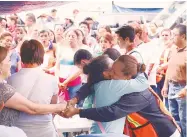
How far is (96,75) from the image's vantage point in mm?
2098

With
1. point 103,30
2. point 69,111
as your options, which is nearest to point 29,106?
point 69,111

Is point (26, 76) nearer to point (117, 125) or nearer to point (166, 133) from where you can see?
point (117, 125)

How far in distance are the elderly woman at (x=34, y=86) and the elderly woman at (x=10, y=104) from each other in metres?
0.03

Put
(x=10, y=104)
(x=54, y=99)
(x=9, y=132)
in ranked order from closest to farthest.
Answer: (x=9, y=132) < (x=10, y=104) < (x=54, y=99)

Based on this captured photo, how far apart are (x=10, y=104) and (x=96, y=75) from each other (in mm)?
491

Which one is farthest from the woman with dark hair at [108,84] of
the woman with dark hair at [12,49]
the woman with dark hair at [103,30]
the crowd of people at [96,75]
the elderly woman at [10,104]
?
the woman with dark hair at [12,49]

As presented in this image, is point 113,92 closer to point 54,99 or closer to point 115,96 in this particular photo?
point 115,96

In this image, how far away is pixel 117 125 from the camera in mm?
2100

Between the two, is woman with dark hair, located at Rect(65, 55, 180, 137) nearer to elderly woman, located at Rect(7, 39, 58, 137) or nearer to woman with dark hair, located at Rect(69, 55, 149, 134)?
woman with dark hair, located at Rect(69, 55, 149, 134)

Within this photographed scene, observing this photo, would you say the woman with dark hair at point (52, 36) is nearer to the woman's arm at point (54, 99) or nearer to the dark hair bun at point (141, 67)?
the woman's arm at point (54, 99)

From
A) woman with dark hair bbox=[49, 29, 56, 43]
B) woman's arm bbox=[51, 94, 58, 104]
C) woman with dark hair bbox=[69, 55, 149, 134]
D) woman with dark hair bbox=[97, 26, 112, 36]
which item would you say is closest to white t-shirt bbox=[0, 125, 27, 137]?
woman's arm bbox=[51, 94, 58, 104]

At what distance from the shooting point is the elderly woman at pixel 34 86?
202 cm

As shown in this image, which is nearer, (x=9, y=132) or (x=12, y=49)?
(x=9, y=132)

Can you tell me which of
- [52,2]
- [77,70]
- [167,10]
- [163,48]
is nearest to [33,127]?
→ [77,70]
